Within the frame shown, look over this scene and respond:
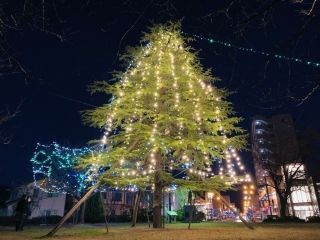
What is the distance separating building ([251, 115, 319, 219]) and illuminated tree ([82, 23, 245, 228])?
84.5ft

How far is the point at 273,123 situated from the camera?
61.3 meters

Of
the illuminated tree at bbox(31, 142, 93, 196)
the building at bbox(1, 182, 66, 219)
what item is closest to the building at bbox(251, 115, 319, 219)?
the illuminated tree at bbox(31, 142, 93, 196)

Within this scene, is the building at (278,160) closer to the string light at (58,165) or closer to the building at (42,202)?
the string light at (58,165)

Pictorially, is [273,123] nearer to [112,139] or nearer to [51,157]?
→ [51,157]

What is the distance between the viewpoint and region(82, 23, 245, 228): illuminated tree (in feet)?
35.4

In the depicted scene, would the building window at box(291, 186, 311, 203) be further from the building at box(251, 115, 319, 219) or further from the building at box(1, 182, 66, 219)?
the building at box(1, 182, 66, 219)

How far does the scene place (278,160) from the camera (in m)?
35.4

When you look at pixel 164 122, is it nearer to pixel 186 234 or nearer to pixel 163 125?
pixel 163 125

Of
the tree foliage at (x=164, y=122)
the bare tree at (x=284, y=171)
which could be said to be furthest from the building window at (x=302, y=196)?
the tree foliage at (x=164, y=122)

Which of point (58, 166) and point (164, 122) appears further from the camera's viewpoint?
point (58, 166)

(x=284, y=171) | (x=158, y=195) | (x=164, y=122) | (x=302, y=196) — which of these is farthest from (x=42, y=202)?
(x=302, y=196)

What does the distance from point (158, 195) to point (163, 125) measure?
2697 mm

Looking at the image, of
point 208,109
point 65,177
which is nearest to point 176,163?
point 208,109

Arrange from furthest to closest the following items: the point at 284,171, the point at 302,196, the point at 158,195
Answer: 1. the point at 302,196
2. the point at 284,171
3. the point at 158,195
